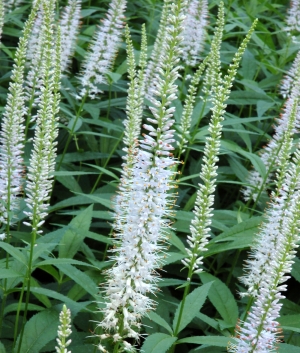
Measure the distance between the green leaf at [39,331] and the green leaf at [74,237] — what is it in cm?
50

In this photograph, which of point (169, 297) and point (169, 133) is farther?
point (169, 297)

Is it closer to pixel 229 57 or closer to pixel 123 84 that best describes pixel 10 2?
pixel 123 84

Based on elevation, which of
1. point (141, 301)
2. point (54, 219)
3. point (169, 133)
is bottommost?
point (54, 219)

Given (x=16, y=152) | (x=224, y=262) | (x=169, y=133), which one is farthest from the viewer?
(x=224, y=262)

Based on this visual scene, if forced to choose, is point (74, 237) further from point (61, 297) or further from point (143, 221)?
point (143, 221)

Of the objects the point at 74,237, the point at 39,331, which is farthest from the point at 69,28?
the point at 39,331

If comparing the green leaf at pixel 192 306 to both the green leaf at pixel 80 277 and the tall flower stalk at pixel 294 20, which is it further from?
the tall flower stalk at pixel 294 20

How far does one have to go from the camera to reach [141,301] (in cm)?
369

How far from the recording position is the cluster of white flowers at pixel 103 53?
7.04m

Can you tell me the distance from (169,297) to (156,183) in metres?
2.19

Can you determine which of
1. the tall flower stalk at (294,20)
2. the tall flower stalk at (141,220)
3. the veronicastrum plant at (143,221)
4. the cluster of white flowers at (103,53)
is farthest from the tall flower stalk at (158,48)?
the tall flower stalk at (141,220)

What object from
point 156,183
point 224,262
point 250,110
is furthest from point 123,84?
point 156,183

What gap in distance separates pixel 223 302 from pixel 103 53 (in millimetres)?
3589

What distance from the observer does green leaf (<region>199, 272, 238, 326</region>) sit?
4.77 meters
